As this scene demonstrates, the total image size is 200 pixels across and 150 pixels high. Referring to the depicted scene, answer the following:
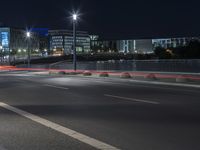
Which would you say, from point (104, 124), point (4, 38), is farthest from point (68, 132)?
point (4, 38)

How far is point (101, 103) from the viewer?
16500mm

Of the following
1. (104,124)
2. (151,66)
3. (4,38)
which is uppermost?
(4,38)

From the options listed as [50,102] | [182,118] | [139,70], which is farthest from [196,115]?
[139,70]

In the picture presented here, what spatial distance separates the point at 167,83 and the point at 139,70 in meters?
20.1

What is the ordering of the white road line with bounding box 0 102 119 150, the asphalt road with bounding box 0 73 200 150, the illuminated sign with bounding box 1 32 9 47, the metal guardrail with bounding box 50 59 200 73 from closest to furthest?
the white road line with bounding box 0 102 119 150
the asphalt road with bounding box 0 73 200 150
the metal guardrail with bounding box 50 59 200 73
the illuminated sign with bounding box 1 32 9 47

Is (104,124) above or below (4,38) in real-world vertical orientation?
below

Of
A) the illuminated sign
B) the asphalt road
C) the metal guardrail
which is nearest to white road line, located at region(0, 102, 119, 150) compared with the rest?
the asphalt road

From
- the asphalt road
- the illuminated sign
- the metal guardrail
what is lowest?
the asphalt road

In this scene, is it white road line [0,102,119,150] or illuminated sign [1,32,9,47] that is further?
illuminated sign [1,32,9,47]

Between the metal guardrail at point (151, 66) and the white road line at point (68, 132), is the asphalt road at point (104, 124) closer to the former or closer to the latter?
the white road line at point (68, 132)

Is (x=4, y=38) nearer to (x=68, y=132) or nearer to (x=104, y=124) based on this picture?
(x=104, y=124)

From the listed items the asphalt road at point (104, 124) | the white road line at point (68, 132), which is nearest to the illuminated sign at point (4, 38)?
the asphalt road at point (104, 124)

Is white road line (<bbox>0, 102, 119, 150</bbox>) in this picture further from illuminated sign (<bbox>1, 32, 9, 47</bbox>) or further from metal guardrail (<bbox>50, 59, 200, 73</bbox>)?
illuminated sign (<bbox>1, 32, 9, 47</bbox>)

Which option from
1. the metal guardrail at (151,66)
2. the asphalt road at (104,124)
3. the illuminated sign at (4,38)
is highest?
the illuminated sign at (4,38)
